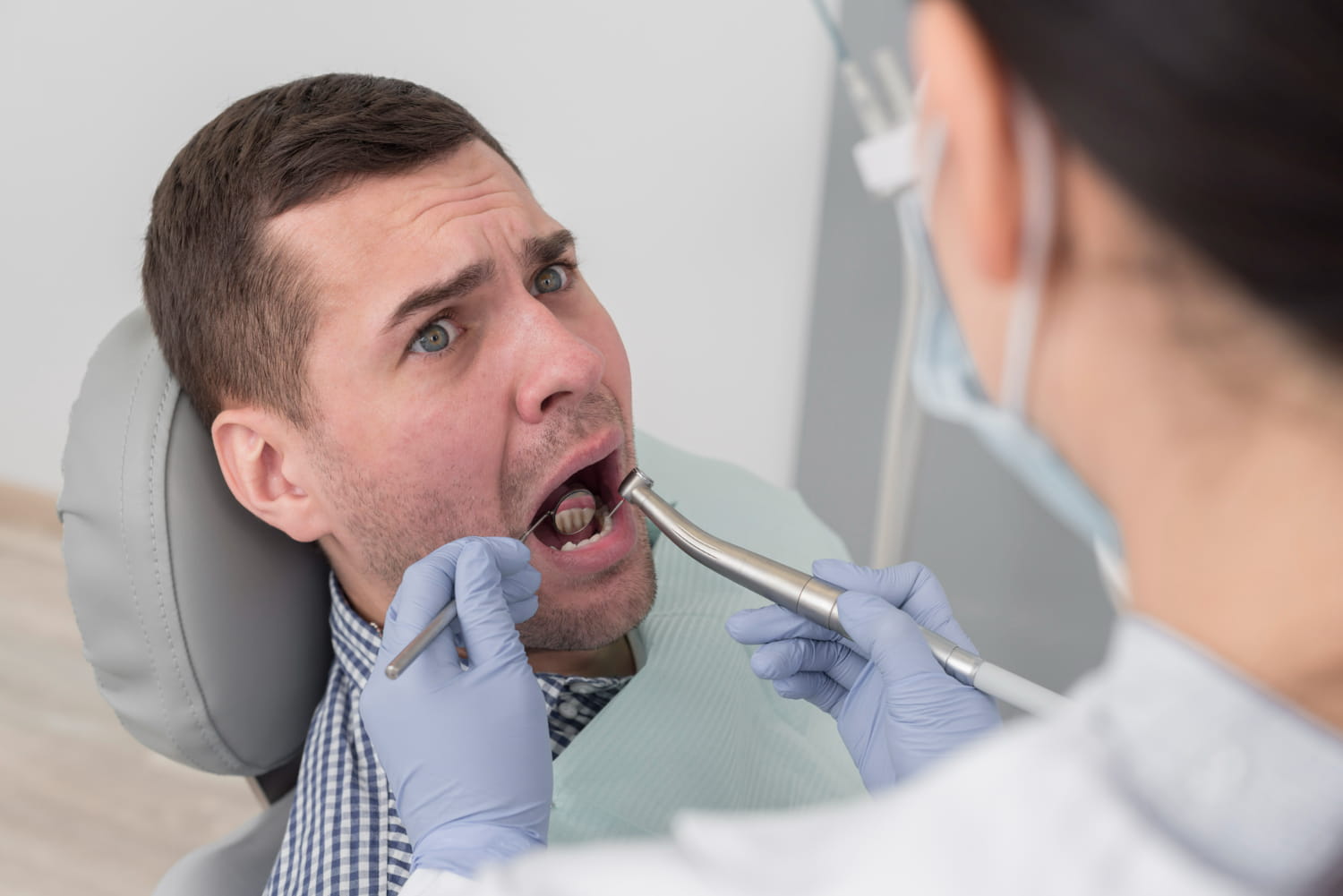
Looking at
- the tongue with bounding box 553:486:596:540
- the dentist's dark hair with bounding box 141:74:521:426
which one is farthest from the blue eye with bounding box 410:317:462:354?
the tongue with bounding box 553:486:596:540

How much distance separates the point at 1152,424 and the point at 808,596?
1.90 ft

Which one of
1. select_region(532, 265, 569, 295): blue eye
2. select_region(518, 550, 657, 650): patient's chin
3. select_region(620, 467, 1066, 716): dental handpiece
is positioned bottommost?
select_region(518, 550, 657, 650): patient's chin

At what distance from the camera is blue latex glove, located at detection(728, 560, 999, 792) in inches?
35.5

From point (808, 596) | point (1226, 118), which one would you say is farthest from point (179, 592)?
point (1226, 118)

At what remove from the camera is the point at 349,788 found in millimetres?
1092

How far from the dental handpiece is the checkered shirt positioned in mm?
216

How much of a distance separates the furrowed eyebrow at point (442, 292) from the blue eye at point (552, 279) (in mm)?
126

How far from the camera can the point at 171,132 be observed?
217 centimetres

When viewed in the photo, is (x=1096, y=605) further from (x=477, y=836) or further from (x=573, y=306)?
(x=477, y=836)

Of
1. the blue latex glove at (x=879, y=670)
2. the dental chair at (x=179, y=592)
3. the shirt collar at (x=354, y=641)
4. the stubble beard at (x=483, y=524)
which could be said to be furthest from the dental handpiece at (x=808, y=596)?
the dental chair at (x=179, y=592)

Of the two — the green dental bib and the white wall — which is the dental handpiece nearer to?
the green dental bib

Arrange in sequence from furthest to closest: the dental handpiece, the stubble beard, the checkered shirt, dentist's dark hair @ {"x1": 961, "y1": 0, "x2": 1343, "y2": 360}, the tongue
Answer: the tongue → the stubble beard → the checkered shirt → the dental handpiece → dentist's dark hair @ {"x1": 961, "y1": 0, "x2": 1343, "y2": 360}

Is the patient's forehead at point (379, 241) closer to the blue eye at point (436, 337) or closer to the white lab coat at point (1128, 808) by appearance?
the blue eye at point (436, 337)

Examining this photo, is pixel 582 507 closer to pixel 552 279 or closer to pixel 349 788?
pixel 552 279
